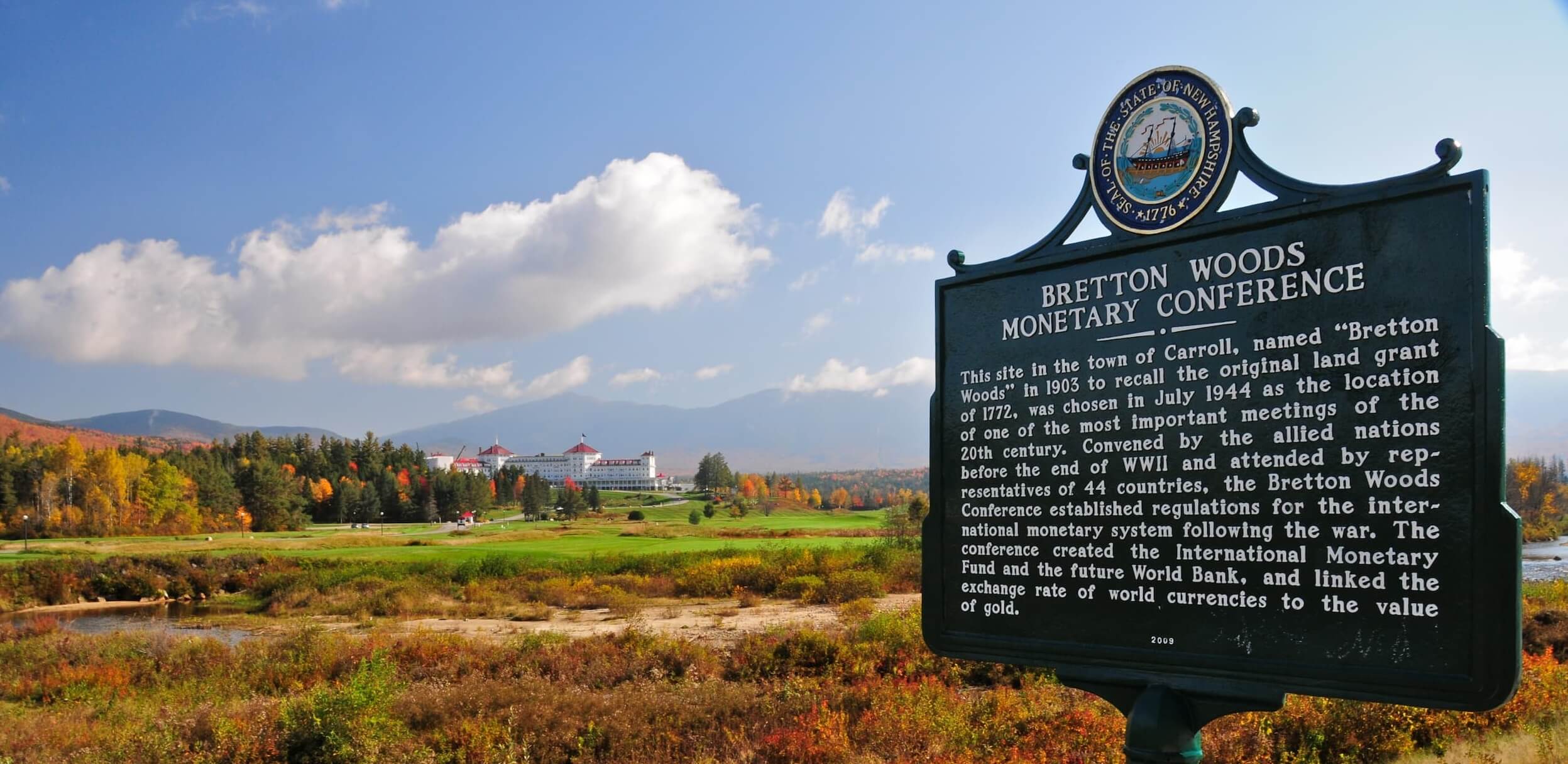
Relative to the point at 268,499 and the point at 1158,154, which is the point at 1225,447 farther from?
the point at 268,499

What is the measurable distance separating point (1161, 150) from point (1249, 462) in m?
1.61

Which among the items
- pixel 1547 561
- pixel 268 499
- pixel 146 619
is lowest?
pixel 268 499

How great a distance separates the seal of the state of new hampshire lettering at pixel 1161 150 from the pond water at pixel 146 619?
27204 mm

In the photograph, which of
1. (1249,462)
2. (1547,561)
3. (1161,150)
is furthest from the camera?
(1547,561)

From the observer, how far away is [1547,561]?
44.4 metres

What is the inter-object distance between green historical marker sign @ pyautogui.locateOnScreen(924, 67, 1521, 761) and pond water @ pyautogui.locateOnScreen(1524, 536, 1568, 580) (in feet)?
102

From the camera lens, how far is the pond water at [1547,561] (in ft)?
110

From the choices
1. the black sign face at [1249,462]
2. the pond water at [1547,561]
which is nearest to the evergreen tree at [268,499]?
the pond water at [1547,561]

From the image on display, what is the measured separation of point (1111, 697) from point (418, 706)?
932cm

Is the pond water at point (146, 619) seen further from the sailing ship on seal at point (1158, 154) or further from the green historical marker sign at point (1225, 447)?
the sailing ship on seal at point (1158, 154)

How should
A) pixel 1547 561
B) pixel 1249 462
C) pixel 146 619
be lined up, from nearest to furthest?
pixel 1249 462
pixel 146 619
pixel 1547 561

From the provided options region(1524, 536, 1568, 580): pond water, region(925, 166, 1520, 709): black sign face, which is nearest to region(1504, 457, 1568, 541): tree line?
region(1524, 536, 1568, 580): pond water

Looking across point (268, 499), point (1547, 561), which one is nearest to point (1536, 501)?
point (1547, 561)

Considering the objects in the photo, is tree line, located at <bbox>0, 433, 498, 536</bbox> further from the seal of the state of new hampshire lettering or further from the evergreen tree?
the seal of the state of new hampshire lettering
